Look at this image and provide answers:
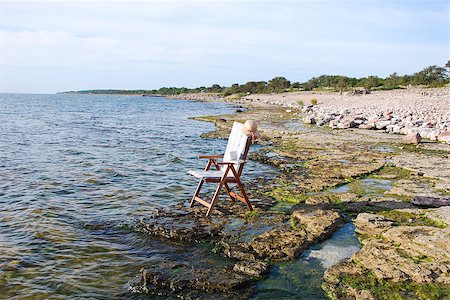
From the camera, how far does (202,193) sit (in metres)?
7.72

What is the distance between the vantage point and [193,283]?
13.0ft

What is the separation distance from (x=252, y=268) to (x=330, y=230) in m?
1.57

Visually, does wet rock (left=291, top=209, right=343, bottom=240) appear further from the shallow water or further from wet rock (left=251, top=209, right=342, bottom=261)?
the shallow water

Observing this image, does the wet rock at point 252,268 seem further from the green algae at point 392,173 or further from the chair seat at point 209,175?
the green algae at point 392,173

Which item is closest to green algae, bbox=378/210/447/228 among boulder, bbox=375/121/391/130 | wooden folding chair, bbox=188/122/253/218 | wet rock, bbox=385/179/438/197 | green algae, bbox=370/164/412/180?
wet rock, bbox=385/179/438/197

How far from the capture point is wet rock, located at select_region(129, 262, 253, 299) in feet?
12.5

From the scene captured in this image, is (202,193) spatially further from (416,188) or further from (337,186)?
(416,188)

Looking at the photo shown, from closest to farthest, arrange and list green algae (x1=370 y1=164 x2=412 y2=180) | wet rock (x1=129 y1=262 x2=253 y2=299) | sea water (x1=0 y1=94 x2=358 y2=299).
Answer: wet rock (x1=129 y1=262 x2=253 y2=299) < sea water (x1=0 y1=94 x2=358 y2=299) < green algae (x1=370 y1=164 x2=412 y2=180)

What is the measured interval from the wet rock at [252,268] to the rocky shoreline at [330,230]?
0.01 metres

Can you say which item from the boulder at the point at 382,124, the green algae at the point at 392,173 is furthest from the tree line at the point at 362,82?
the green algae at the point at 392,173

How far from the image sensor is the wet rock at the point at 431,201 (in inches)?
241

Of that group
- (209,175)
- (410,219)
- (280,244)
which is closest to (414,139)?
(410,219)

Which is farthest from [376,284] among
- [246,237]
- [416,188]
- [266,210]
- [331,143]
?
[331,143]

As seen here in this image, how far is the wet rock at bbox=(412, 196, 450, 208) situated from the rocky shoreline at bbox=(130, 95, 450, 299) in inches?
0.6
